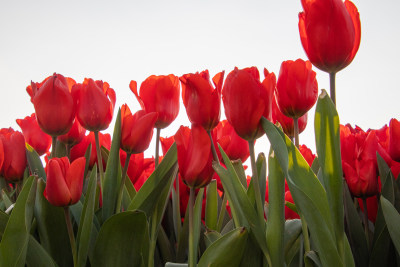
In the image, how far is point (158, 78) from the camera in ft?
2.39

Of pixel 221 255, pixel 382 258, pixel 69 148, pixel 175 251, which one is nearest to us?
pixel 221 255

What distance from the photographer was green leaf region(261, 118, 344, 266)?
1.65 feet

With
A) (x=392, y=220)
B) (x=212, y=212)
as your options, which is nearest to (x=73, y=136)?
(x=212, y=212)

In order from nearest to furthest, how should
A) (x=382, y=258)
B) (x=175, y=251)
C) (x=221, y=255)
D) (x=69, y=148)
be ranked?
(x=221, y=255), (x=382, y=258), (x=175, y=251), (x=69, y=148)

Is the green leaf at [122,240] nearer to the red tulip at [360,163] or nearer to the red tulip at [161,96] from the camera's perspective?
the red tulip at [161,96]

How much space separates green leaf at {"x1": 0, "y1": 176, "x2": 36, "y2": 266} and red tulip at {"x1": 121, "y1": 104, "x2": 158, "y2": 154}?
156mm

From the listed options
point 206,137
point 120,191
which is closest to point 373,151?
point 206,137

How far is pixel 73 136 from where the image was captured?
86cm

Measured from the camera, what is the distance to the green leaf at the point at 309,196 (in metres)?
0.50

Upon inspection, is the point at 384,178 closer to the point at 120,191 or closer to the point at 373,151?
the point at 373,151

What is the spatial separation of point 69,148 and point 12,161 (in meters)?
0.11

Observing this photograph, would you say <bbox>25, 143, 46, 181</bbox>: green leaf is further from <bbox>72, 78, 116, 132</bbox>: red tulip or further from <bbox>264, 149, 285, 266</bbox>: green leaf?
<bbox>264, 149, 285, 266</bbox>: green leaf

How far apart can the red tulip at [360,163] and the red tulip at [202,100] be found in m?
0.26

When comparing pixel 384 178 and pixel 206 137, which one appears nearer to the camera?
pixel 206 137
